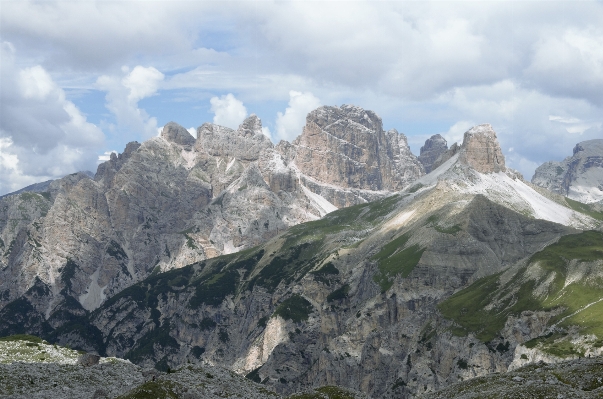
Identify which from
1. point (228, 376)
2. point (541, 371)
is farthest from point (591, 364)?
point (228, 376)

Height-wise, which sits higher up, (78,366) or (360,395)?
(78,366)

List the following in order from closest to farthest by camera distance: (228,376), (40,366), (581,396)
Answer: (581,396) → (40,366) → (228,376)

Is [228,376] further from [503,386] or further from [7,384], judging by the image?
[503,386]

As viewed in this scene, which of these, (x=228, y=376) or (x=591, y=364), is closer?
(x=591, y=364)

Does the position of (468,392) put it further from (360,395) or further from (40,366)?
(40,366)

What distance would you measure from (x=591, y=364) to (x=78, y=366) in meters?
92.2

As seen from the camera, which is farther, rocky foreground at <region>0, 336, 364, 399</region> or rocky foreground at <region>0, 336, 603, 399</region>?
rocky foreground at <region>0, 336, 364, 399</region>

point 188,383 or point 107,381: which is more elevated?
point 107,381

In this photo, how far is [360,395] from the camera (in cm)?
12938

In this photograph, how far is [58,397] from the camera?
116 m

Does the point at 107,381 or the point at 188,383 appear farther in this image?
the point at 107,381

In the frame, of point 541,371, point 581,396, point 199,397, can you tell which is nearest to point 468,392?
point 541,371

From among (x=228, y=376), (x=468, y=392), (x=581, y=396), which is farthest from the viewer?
(x=228, y=376)

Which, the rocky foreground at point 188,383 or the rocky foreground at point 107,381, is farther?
the rocky foreground at point 107,381
